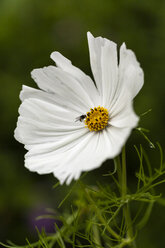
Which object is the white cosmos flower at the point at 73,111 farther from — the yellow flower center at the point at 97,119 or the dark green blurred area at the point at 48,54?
the dark green blurred area at the point at 48,54

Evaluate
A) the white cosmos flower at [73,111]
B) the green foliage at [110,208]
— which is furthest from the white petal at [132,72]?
the green foliage at [110,208]

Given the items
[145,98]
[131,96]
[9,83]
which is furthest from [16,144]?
[131,96]

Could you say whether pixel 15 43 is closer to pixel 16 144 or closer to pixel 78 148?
pixel 16 144

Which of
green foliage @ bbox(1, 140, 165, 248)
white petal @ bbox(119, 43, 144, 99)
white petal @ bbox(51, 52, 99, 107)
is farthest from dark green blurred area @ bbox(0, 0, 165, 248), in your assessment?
white petal @ bbox(119, 43, 144, 99)

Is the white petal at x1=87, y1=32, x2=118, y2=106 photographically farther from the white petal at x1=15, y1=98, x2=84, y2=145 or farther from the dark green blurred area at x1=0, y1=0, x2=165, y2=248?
the dark green blurred area at x1=0, y1=0, x2=165, y2=248

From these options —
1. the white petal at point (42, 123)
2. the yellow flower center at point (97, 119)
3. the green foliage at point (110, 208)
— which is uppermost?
the white petal at point (42, 123)

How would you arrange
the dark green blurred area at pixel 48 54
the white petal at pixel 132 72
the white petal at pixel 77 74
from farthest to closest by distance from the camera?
the dark green blurred area at pixel 48 54, the white petal at pixel 77 74, the white petal at pixel 132 72

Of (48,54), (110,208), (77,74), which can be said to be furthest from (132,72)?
(48,54)
